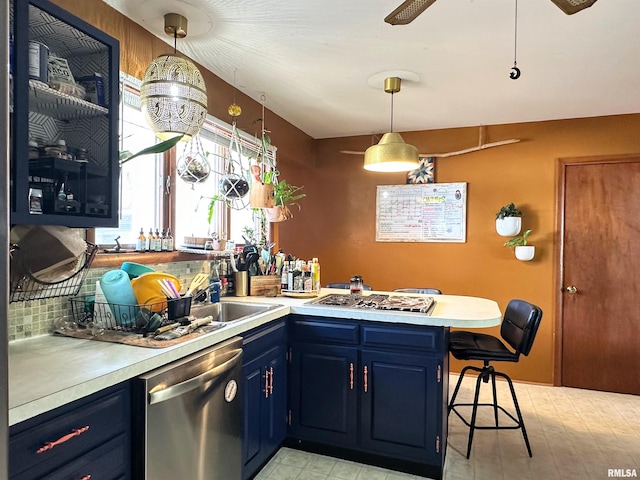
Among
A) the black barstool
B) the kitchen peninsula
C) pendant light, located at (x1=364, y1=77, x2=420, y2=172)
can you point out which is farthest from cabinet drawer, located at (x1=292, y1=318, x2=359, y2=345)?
pendant light, located at (x1=364, y1=77, x2=420, y2=172)

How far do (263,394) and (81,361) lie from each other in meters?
1.04

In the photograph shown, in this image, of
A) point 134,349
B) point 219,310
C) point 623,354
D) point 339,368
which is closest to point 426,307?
point 339,368

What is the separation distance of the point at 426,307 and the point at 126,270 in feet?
4.98

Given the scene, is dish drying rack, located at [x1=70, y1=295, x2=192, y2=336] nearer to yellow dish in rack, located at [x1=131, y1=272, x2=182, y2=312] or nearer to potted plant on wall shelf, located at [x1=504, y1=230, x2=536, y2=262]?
yellow dish in rack, located at [x1=131, y1=272, x2=182, y2=312]

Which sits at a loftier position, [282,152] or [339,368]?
[282,152]

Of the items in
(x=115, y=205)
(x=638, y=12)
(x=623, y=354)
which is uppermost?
(x=638, y=12)

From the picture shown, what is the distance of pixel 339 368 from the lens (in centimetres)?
228

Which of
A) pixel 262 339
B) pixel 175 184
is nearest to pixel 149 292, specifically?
pixel 262 339

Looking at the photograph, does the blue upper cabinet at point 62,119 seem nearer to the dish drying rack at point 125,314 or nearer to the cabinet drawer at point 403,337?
the dish drying rack at point 125,314

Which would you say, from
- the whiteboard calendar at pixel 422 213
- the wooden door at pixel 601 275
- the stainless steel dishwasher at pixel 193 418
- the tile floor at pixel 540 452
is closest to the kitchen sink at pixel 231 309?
the stainless steel dishwasher at pixel 193 418

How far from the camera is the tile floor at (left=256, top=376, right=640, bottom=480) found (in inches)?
87.0

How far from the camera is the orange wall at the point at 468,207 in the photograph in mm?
3629

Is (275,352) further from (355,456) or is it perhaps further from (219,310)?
(355,456)

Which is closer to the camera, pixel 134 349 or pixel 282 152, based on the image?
pixel 134 349
